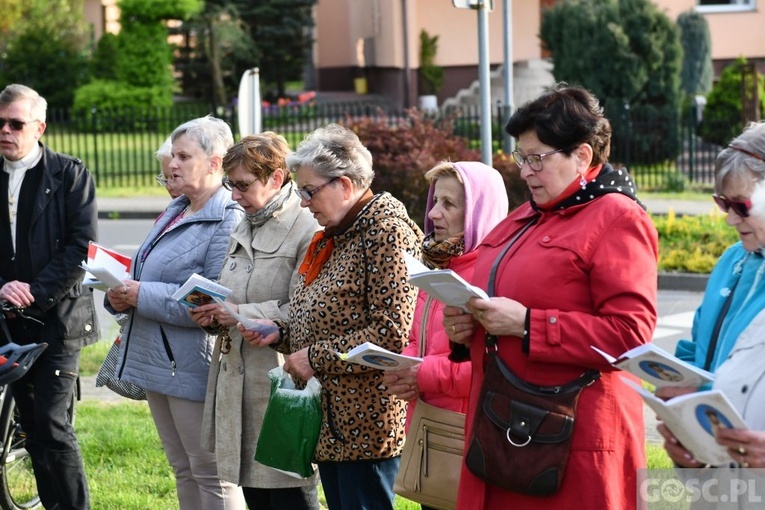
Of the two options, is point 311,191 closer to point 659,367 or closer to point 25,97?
point 659,367

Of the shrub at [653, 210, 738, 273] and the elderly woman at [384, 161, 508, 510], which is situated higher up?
the elderly woman at [384, 161, 508, 510]

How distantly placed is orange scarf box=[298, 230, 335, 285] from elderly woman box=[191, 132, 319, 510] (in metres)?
0.20

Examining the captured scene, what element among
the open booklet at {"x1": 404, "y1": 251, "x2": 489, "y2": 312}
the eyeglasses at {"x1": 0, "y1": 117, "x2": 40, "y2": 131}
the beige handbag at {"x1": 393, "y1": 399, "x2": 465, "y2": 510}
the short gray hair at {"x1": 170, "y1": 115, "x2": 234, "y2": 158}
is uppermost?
the eyeglasses at {"x1": 0, "y1": 117, "x2": 40, "y2": 131}

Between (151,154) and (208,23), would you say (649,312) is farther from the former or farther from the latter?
(208,23)

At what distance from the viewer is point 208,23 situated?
3366 centimetres

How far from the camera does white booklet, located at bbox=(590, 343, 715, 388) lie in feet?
10.2

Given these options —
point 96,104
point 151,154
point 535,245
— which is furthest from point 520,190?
point 96,104

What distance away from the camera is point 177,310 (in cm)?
514

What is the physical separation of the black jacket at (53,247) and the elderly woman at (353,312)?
5.45 feet

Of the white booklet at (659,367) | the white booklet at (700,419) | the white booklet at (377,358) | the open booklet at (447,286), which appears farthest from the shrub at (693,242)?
the white booklet at (700,419)

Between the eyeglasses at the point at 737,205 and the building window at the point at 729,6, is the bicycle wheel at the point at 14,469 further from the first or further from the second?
the building window at the point at 729,6

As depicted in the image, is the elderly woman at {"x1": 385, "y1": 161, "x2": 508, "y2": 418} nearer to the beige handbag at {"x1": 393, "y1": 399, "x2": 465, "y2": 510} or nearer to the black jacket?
the beige handbag at {"x1": 393, "y1": 399, "x2": 465, "y2": 510}

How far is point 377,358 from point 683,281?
950 centimetres

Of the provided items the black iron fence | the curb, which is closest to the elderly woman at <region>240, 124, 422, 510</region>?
the curb
